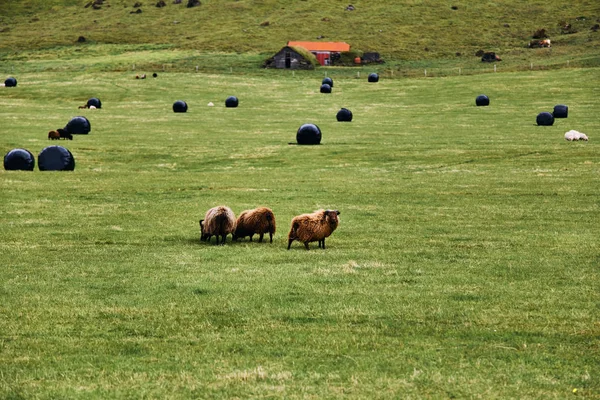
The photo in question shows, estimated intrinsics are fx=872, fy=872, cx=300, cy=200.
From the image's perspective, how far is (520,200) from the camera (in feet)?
93.4

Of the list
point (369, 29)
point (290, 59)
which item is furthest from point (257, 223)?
point (369, 29)

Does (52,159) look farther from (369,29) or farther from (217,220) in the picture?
(369,29)

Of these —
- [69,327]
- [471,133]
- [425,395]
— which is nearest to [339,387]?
[425,395]

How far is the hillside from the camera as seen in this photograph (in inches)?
5965

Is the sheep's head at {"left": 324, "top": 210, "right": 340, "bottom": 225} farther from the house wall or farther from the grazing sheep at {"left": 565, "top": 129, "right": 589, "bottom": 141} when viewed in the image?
the house wall

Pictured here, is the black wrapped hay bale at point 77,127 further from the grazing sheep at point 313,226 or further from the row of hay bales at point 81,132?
the grazing sheep at point 313,226

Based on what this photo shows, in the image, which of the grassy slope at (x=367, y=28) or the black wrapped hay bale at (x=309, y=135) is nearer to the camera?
the black wrapped hay bale at (x=309, y=135)

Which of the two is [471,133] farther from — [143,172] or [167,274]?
Answer: [167,274]

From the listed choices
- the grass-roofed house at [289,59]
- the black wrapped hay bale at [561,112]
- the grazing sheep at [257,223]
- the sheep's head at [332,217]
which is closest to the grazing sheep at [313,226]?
the sheep's head at [332,217]

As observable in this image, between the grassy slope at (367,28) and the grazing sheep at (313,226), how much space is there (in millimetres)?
121036

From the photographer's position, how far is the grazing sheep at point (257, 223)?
2012cm

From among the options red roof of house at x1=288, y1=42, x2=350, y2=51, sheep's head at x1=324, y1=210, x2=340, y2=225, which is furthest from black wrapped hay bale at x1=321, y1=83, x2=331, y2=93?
sheep's head at x1=324, y1=210, x2=340, y2=225

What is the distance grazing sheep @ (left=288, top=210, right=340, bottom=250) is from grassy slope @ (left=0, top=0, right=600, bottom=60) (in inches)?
4765

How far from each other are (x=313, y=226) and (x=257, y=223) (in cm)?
177
